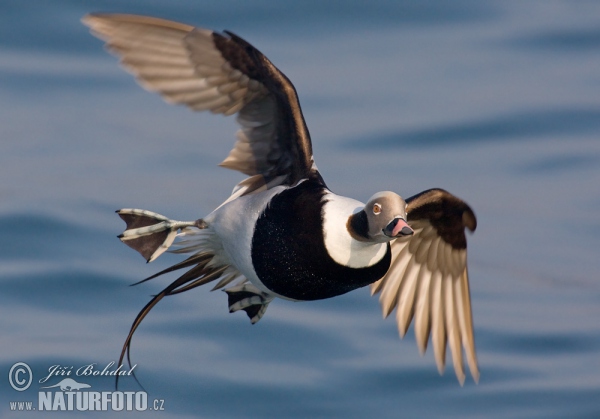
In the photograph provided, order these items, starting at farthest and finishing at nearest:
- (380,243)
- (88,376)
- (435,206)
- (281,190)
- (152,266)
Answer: (152,266), (88,376), (435,206), (281,190), (380,243)

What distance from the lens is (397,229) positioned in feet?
17.8

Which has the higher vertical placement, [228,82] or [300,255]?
[228,82]

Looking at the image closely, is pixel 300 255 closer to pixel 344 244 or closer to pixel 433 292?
pixel 344 244

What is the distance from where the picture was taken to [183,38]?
6.07 meters

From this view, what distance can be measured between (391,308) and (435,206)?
688 mm

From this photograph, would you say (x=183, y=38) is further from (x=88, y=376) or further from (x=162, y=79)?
(x=88, y=376)

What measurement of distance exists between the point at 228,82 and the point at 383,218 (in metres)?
1.12

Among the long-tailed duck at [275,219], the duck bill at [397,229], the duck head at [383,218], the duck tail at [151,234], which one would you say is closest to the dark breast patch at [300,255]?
the long-tailed duck at [275,219]

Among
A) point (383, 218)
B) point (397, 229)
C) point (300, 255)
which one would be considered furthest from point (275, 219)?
point (397, 229)

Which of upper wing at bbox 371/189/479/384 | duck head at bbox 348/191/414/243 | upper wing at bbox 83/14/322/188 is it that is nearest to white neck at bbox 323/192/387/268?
duck head at bbox 348/191/414/243

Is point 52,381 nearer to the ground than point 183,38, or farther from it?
nearer to the ground

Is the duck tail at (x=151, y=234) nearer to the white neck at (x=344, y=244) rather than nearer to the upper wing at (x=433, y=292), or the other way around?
the white neck at (x=344, y=244)

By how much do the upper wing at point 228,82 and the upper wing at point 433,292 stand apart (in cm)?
101

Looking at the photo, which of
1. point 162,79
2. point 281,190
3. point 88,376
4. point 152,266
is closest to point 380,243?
point 281,190
